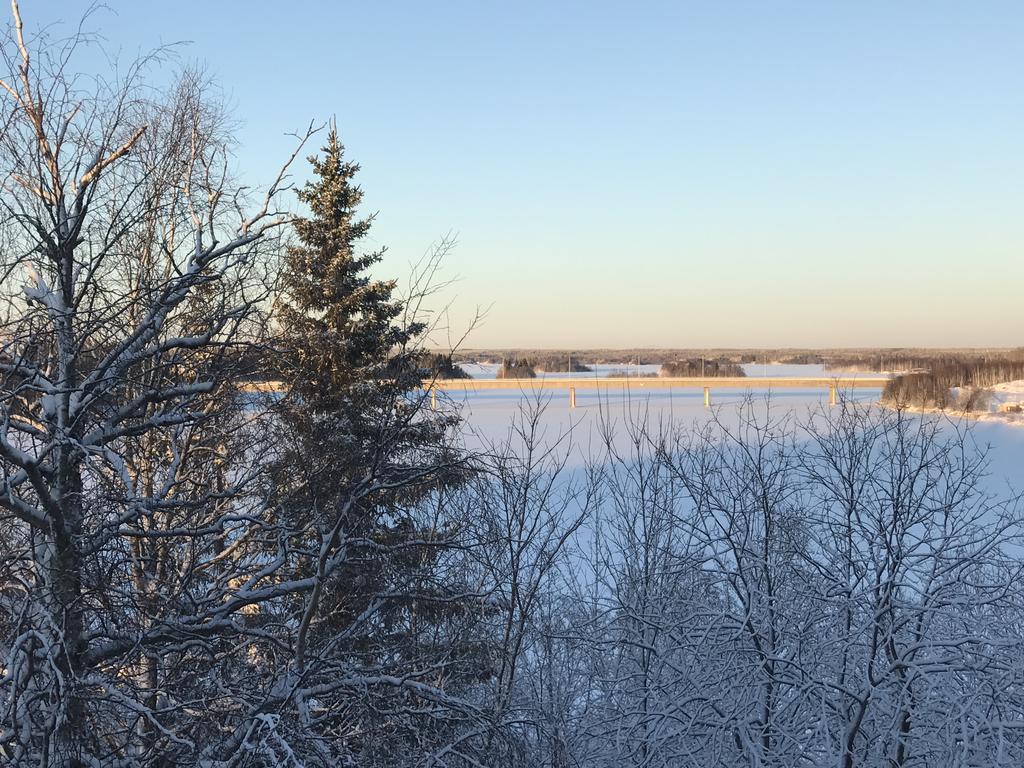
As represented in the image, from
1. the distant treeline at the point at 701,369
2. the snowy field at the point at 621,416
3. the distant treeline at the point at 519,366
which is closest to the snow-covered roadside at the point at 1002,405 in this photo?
the snowy field at the point at 621,416

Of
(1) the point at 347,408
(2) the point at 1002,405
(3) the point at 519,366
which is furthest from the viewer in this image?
(2) the point at 1002,405

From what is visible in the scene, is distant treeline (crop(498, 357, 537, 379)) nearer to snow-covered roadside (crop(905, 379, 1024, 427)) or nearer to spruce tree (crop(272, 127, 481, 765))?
spruce tree (crop(272, 127, 481, 765))

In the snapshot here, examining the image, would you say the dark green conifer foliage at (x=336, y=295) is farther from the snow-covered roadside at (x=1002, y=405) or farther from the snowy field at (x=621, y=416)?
the snow-covered roadside at (x=1002, y=405)

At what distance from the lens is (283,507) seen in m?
10.6

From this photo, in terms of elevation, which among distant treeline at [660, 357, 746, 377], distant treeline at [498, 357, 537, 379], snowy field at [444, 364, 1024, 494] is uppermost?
distant treeline at [498, 357, 537, 379]

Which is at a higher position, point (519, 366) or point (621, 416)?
point (519, 366)

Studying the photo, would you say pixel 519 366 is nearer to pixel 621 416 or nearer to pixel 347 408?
pixel 347 408

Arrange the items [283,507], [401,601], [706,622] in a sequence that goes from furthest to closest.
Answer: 1. [283,507]
2. [401,601]
3. [706,622]

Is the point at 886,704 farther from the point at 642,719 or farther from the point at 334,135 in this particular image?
the point at 334,135

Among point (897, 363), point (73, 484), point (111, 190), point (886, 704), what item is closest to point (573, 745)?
point (886, 704)

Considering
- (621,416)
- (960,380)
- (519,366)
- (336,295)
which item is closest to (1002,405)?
(960,380)

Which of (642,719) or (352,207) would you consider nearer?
(642,719)

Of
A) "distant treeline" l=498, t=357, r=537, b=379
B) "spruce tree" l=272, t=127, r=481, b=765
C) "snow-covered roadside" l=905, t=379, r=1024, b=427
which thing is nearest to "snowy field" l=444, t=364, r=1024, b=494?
"snow-covered roadside" l=905, t=379, r=1024, b=427

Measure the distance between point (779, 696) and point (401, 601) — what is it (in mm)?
3785
